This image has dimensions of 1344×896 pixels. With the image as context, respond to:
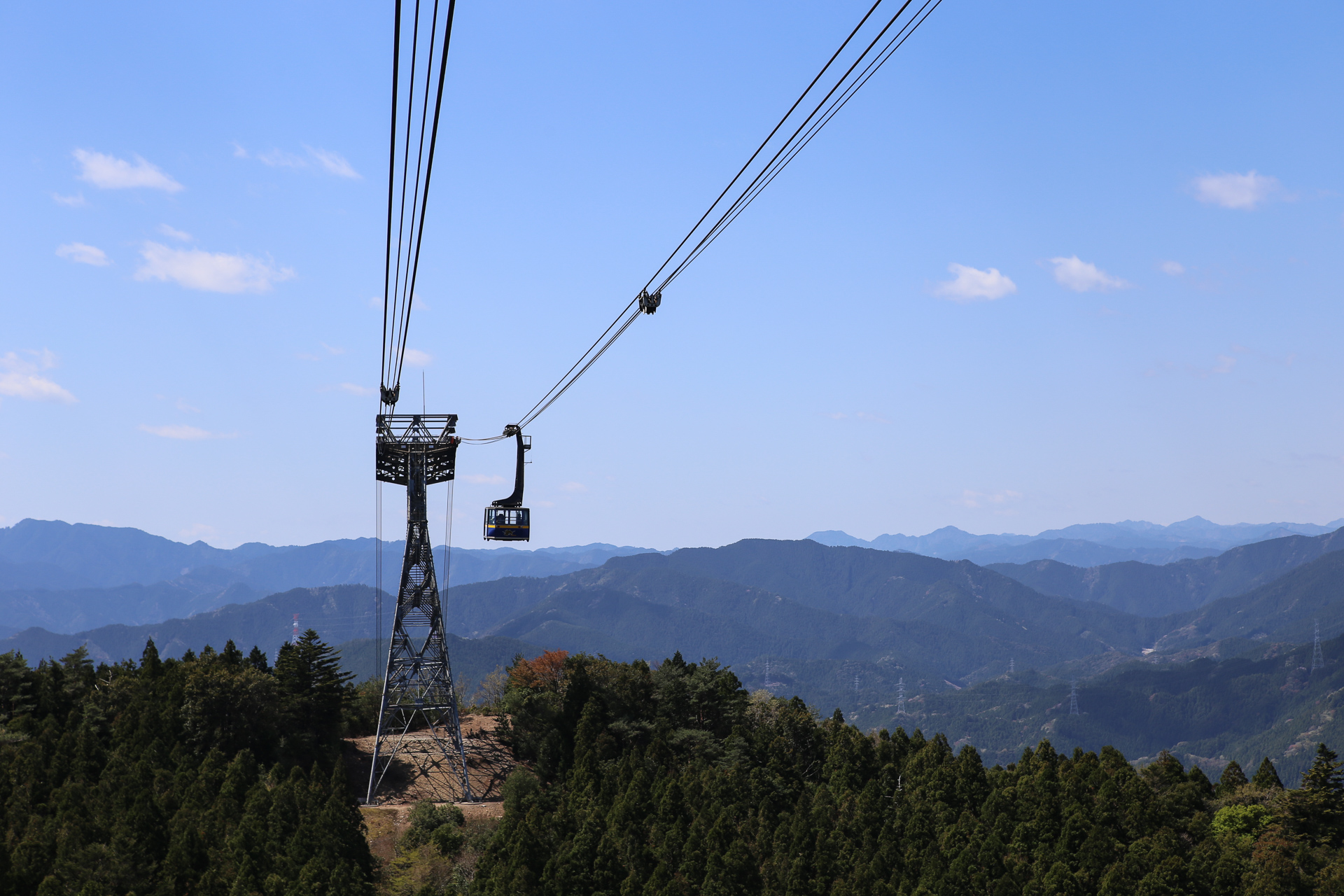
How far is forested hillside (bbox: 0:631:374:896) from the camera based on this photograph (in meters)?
59.0

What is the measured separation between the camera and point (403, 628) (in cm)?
7275

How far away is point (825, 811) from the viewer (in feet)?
247

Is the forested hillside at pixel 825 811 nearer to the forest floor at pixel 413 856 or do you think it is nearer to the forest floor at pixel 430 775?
the forest floor at pixel 413 856

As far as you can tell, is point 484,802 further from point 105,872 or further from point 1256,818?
point 1256,818

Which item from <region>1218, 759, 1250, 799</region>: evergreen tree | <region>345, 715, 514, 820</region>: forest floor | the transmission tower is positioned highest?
the transmission tower

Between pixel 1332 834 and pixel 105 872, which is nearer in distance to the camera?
pixel 105 872

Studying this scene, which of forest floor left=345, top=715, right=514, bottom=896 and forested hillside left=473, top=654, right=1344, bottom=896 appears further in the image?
forested hillside left=473, top=654, right=1344, bottom=896

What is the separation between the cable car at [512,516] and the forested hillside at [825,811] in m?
18.1

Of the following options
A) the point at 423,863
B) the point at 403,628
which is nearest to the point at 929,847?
the point at 423,863

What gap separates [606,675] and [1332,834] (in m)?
56.2

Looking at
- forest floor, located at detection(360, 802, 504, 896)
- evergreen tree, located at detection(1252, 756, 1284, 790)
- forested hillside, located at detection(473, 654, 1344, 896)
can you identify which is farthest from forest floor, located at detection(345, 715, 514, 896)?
evergreen tree, located at detection(1252, 756, 1284, 790)

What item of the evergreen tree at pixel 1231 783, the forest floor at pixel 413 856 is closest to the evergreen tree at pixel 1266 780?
the evergreen tree at pixel 1231 783

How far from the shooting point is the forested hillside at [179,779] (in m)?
59.0

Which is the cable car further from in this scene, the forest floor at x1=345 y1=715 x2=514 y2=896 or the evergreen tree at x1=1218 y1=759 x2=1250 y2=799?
the evergreen tree at x1=1218 y1=759 x2=1250 y2=799
